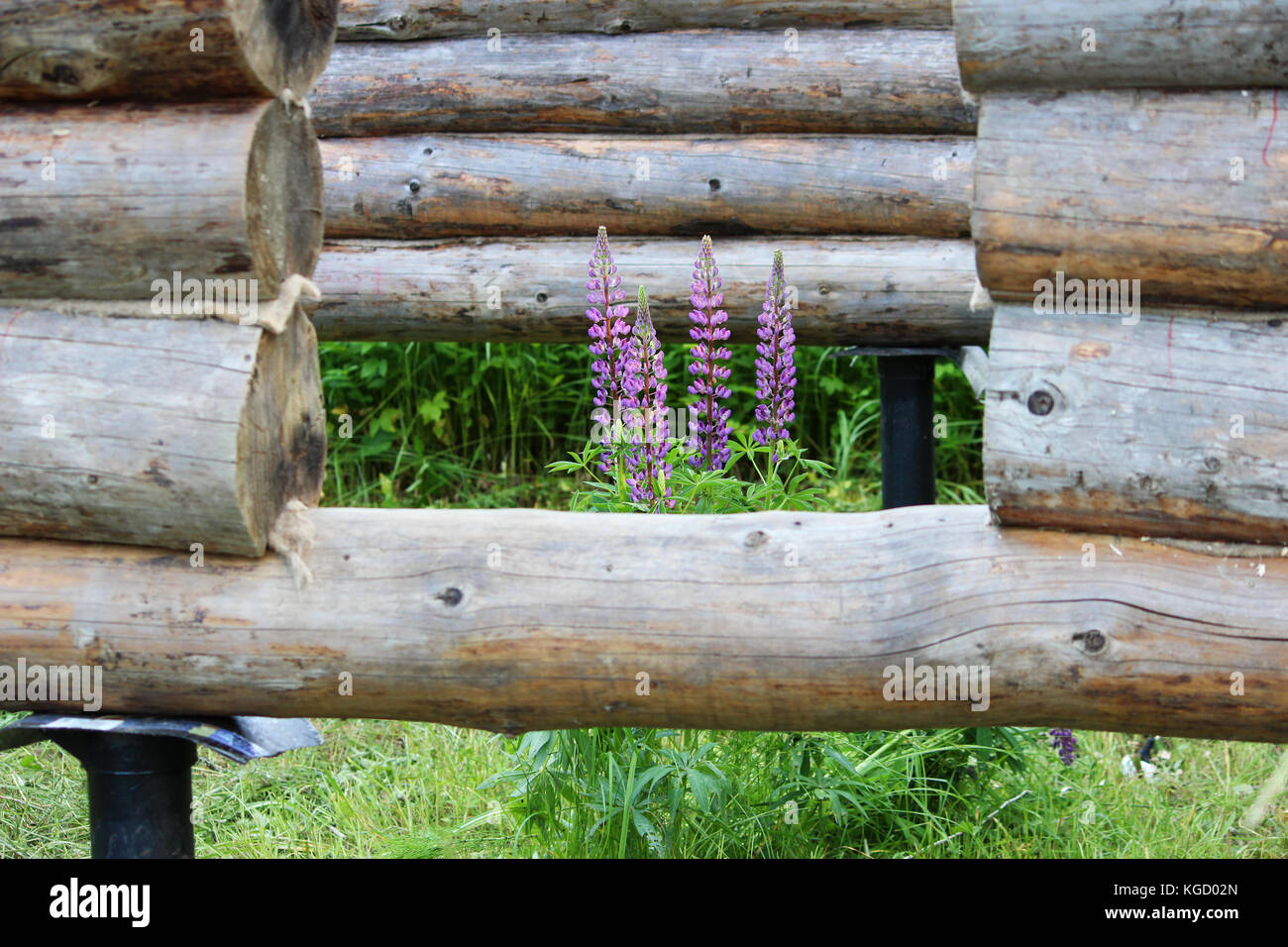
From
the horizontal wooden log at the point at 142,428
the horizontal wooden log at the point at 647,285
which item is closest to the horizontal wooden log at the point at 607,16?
the horizontal wooden log at the point at 647,285

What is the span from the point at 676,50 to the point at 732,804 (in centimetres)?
269

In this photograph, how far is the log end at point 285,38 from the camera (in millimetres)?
2229

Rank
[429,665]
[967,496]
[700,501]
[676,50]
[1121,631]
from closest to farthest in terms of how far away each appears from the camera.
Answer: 1. [1121,631]
2. [429,665]
3. [700,501]
4. [676,50]
5. [967,496]

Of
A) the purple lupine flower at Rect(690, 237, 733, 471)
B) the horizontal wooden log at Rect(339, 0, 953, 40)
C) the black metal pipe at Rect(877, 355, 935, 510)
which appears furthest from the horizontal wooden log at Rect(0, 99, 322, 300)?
the black metal pipe at Rect(877, 355, 935, 510)

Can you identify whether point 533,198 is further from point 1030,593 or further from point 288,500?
point 1030,593

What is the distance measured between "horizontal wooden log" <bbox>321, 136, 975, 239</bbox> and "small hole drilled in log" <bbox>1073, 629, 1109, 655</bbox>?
7.80 ft

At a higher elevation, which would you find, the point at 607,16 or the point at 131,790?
the point at 607,16

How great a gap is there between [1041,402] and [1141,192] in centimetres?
38

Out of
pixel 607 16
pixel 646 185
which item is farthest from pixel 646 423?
pixel 607 16

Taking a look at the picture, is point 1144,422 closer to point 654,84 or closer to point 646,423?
point 646,423

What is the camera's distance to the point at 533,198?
14.8 ft

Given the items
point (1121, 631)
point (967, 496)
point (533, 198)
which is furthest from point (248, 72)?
point (967, 496)

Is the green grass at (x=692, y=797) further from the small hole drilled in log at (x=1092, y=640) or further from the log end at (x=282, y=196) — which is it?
the log end at (x=282, y=196)

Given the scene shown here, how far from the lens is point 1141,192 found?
210 centimetres
